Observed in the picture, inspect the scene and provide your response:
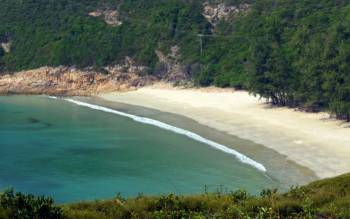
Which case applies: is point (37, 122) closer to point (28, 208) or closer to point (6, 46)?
point (6, 46)

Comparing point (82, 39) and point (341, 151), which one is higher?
point (82, 39)

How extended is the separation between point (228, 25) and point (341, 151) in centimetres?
5760

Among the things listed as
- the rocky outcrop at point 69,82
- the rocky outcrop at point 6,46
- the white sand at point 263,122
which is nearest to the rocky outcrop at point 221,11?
the rocky outcrop at point 69,82

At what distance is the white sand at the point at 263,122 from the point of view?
3816 centimetres

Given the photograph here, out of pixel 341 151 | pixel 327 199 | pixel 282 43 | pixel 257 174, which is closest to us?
pixel 327 199

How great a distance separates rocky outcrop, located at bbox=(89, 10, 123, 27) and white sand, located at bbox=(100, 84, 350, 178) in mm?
20594

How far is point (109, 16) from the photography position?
4016 inches

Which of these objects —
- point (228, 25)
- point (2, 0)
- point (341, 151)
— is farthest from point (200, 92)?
point (2, 0)

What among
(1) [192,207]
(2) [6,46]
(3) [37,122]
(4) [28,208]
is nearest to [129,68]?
(2) [6,46]

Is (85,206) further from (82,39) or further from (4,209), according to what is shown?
(82,39)

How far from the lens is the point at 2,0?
355 ft

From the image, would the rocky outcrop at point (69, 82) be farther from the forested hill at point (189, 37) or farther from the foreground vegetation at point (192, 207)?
the foreground vegetation at point (192, 207)

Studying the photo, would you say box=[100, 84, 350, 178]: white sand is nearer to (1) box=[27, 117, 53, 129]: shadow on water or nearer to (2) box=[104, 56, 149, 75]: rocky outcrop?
(2) box=[104, 56, 149, 75]: rocky outcrop

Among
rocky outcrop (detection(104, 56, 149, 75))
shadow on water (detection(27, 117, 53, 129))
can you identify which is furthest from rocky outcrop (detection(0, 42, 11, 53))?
shadow on water (detection(27, 117, 53, 129))
